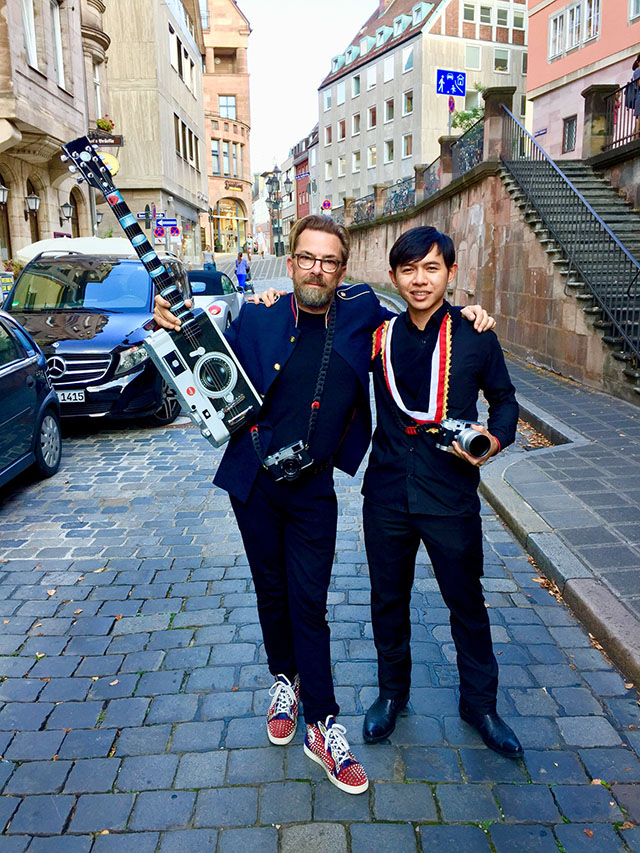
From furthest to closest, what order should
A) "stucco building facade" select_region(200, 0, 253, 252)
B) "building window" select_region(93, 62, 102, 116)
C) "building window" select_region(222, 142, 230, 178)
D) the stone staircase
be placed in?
"building window" select_region(222, 142, 230, 178), "stucco building facade" select_region(200, 0, 253, 252), "building window" select_region(93, 62, 102, 116), the stone staircase

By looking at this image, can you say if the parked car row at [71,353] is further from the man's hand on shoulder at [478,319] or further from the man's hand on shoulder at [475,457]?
the man's hand on shoulder at [475,457]

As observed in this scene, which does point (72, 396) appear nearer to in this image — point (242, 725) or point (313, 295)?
point (242, 725)

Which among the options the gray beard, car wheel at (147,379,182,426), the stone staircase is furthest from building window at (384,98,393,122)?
the gray beard

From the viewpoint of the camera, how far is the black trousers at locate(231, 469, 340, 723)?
2.84 metres

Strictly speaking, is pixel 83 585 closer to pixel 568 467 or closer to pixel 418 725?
pixel 418 725

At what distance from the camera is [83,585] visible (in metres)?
4.67

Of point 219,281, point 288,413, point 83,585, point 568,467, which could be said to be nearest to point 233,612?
point 83,585

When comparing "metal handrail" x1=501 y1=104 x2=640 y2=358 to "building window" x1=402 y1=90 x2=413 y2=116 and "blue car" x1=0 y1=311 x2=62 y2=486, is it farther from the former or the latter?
"building window" x1=402 y1=90 x2=413 y2=116

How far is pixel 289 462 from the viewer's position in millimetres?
2721

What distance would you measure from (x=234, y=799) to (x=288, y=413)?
1.41 metres

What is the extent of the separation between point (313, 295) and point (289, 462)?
24.0 inches

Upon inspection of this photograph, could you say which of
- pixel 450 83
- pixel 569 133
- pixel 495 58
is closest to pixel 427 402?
pixel 450 83

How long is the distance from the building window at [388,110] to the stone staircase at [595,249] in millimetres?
41725

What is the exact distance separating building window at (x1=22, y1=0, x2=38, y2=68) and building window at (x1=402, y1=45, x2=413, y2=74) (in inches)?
1463
